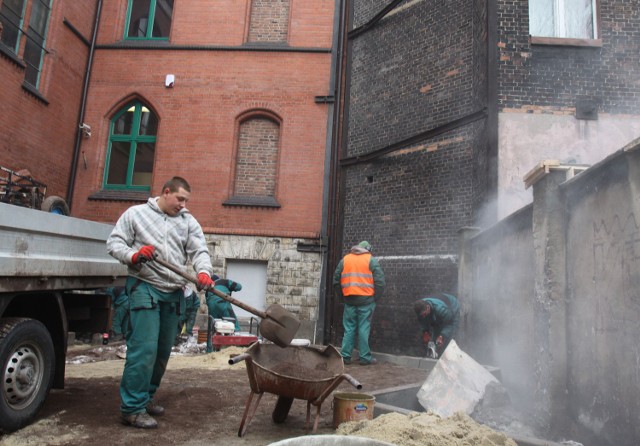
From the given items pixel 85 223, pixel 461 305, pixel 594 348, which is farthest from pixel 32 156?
pixel 594 348

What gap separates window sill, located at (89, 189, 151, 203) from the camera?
1260cm

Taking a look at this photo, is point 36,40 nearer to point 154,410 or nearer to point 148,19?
point 148,19

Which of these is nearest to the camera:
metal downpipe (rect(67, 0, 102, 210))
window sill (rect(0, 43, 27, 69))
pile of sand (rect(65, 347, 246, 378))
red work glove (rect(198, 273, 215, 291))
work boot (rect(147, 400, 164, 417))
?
red work glove (rect(198, 273, 215, 291))

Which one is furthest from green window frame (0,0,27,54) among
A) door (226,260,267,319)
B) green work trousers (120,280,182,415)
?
green work trousers (120,280,182,415)

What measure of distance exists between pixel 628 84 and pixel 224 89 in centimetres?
913

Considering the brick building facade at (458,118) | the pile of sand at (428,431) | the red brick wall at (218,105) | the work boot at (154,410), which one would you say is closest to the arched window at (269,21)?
the red brick wall at (218,105)

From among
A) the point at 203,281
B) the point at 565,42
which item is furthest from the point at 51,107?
the point at 565,42

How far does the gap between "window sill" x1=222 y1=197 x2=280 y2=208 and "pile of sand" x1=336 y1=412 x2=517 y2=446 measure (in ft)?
29.5

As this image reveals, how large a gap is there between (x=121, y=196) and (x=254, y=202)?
11.4 ft

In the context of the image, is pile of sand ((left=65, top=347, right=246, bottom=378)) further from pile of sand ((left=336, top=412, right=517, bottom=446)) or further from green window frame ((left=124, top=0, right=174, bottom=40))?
green window frame ((left=124, top=0, right=174, bottom=40))

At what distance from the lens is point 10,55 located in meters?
10.3

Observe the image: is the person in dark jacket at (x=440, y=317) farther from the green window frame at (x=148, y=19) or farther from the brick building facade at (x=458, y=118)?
the green window frame at (x=148, y=19)

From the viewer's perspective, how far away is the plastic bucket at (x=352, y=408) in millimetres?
3799

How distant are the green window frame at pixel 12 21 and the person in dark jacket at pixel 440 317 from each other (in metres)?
9.94
